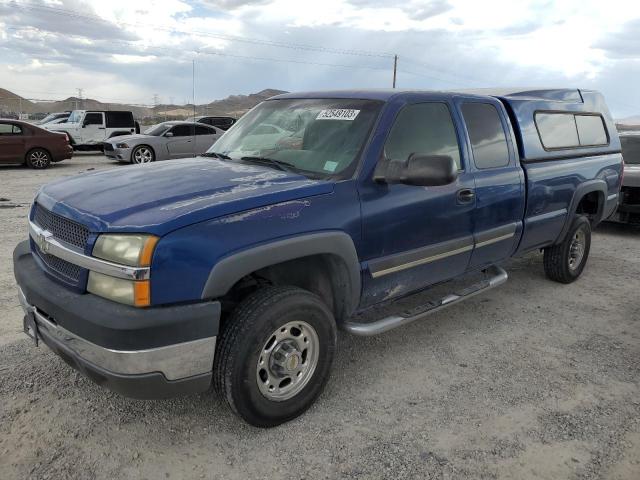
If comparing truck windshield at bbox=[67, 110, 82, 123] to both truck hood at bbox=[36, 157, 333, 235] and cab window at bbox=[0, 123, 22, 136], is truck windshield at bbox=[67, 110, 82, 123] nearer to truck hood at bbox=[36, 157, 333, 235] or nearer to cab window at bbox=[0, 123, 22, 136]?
cab window at bbox=[0, 123, 22, 136]

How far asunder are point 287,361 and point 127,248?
107cm

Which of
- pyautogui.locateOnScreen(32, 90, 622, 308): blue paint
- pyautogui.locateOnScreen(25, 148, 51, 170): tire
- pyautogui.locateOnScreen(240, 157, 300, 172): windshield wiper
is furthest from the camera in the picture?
pyautogui.locateOnScreen(25, 148, 51, 170): tire

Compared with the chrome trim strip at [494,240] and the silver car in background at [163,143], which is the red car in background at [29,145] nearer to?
the silver car in background at [163,143]

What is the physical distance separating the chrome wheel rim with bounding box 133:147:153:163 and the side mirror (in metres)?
14.2

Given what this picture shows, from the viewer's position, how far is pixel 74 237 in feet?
9.01

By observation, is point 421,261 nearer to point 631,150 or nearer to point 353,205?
point 353,205

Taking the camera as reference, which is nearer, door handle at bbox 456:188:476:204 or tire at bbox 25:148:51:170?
door handle at bbox 456:188:476:204

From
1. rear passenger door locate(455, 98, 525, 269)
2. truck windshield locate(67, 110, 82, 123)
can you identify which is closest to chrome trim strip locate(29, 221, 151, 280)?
rear passenger door locate(455, 98, 525, 269)

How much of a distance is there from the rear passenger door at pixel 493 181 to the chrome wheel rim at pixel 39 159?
14591mm

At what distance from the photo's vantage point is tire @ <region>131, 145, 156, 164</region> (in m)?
16.0

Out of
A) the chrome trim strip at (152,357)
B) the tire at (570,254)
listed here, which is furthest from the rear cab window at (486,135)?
the chrome trim strip at (152,357)

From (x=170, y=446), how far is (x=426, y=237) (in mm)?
2041

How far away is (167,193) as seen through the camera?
285cm

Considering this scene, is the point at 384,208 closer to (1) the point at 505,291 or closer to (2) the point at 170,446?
(2) the point at 170,446
